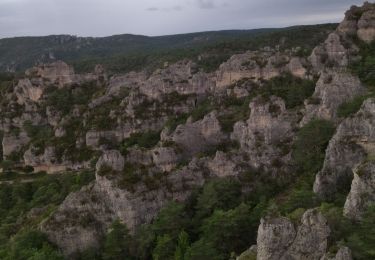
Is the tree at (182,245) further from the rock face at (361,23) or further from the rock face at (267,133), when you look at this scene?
the rock face at (361,23)

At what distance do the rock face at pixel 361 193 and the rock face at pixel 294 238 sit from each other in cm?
341

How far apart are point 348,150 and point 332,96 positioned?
25.8 feet

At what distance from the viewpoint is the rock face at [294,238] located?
26.4 metres

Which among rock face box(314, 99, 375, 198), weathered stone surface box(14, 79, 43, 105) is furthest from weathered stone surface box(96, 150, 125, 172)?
weathered stone surface box(14, 79, 43, 105)

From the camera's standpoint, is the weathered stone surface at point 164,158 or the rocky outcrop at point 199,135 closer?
the weathered stone surface at point 164,158

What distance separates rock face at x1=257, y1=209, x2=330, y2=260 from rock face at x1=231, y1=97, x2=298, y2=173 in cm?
1518

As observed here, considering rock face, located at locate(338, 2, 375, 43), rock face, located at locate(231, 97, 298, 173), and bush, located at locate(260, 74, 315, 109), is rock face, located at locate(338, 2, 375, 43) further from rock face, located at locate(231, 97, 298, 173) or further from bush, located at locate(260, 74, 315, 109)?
rock face, located at locate(231, 97, 298, 173)

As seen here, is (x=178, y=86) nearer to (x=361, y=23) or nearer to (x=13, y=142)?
(x=361, y=23)

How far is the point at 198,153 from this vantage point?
4800cm

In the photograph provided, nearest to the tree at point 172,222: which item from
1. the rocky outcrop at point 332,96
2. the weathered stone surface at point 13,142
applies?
the rocky outcrop at point 332,96

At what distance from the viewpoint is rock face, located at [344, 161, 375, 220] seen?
29.3 metres

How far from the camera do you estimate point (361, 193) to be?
1171 inches

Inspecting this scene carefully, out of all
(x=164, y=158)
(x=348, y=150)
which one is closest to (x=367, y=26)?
(x=348, y=150)

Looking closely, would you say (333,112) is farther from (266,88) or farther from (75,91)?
(75,91)
